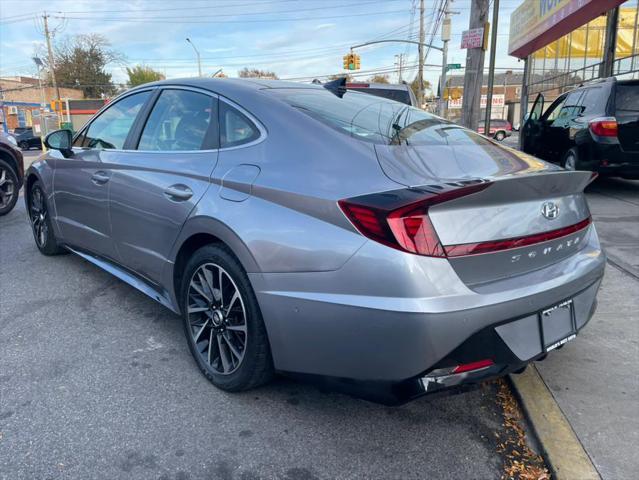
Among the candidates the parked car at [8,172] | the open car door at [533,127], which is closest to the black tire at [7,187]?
the parked car at [8,172]

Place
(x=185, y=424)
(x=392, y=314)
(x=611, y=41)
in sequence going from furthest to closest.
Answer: (x=611, y=41) → (x=185, y=424) → (x=392, y=314)

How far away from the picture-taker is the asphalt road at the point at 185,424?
2227 mm

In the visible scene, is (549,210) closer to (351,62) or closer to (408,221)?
(408,221)

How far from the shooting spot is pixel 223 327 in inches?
107

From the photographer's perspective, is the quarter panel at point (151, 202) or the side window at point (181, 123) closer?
the quarter panel at point (151, 202)

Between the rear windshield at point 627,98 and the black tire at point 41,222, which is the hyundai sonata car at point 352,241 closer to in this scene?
the black tire at point 41,222

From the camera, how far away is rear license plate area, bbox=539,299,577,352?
7.39 ft

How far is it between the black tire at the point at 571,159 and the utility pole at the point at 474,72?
181cm

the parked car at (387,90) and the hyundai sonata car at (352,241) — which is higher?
the parked car at (387,90)

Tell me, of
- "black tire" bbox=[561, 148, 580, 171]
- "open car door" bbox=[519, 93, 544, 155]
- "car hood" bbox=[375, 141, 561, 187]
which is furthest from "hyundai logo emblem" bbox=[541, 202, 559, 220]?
"open car door" bbox=[519, 93, 544, 155]

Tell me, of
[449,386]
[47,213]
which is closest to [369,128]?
[449,386]

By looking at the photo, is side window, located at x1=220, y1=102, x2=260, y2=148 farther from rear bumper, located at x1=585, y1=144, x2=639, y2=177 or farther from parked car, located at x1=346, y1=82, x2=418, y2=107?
rear bumper, located at x1=585, y1=144, x2=639, y2=177

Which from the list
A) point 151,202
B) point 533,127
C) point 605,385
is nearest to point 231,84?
point 151,202

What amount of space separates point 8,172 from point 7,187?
0.24 meters
